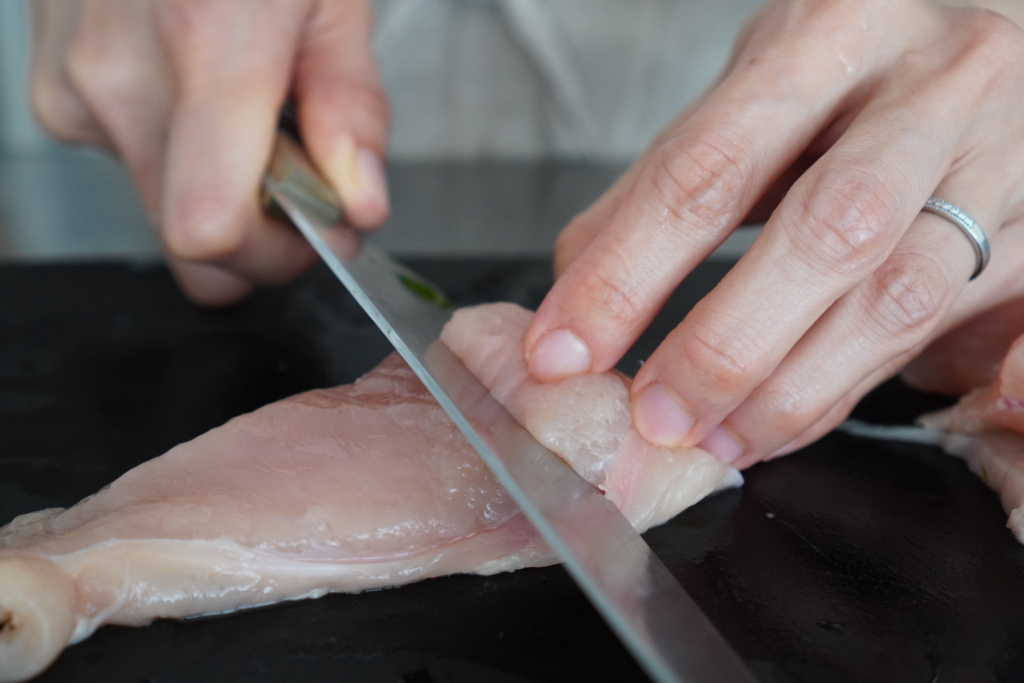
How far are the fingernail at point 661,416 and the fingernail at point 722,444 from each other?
0.07 m

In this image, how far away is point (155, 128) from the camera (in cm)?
201

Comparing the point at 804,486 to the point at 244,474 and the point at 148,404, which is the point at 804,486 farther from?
the point at 148,404

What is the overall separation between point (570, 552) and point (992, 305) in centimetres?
121

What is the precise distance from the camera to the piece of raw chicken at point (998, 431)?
4.42 feet

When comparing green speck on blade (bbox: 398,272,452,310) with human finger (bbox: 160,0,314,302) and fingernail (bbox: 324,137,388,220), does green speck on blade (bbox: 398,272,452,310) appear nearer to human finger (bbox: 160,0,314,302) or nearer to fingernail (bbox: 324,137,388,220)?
fingernail (bbox: 324,137,388,220)

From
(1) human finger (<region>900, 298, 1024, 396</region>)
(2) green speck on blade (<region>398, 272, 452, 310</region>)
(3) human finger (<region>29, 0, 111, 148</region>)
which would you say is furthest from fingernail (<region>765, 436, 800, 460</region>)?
(3) human finger (<region>29, 0, 111, 148</region>)

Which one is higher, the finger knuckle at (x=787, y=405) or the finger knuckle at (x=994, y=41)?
the finger knuckle at (x=994, y=41)

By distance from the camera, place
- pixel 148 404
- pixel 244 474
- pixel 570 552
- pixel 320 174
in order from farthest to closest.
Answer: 1. pixel 320 174
2. pixel 148 404
3. pixel 244 474
4. pixel 570 552

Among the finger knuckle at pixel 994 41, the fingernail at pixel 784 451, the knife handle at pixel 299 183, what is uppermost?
the finger knuckle at pixel 994 41

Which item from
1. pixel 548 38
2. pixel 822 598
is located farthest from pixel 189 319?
pixel 548 38

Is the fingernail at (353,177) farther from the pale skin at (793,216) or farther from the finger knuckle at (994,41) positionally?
the finger knuckle at (994,41)

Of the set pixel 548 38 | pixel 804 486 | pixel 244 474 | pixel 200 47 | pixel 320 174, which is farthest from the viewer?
pixel 548 38

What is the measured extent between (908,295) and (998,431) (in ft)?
1.54

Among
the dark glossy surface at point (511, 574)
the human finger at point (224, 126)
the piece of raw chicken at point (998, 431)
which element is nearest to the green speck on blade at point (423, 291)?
the dark glossy surface at point (511, 574)
